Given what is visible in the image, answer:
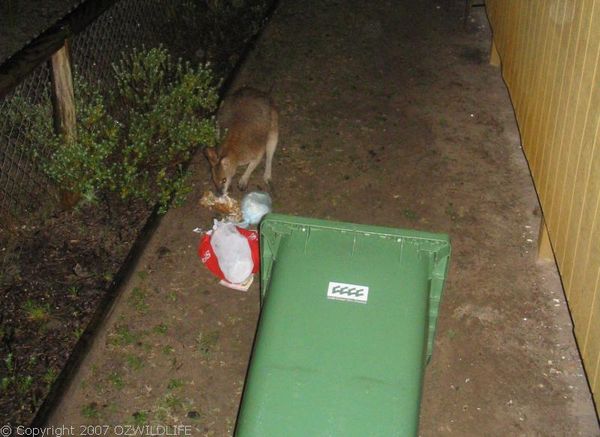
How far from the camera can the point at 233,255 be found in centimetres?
477

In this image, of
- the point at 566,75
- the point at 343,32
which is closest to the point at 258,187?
the point at 566,75

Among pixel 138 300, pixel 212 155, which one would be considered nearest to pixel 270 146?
pixel 212 155

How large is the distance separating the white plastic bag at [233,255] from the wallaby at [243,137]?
840 mm

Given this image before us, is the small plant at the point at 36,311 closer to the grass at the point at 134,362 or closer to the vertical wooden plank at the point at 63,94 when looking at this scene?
→ the grass at the point at 134,362

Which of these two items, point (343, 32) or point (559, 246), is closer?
point (559, 246)

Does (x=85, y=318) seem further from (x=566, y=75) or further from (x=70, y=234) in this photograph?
(x=566, y=75)

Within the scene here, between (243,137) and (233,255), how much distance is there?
1.34 meters

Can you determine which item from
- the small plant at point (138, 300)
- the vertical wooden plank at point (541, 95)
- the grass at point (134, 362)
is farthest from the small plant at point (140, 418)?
the vertical wooden plank at point (541, 95)

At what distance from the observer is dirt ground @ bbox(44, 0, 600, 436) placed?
13.5 ft

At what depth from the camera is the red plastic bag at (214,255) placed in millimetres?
4816

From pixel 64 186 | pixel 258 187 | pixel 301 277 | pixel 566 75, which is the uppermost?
pixel 566 75

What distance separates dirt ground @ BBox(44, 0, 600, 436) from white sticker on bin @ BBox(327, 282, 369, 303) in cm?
124

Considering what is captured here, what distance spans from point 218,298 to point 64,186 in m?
1.52

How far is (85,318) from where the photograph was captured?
15.2 feet
